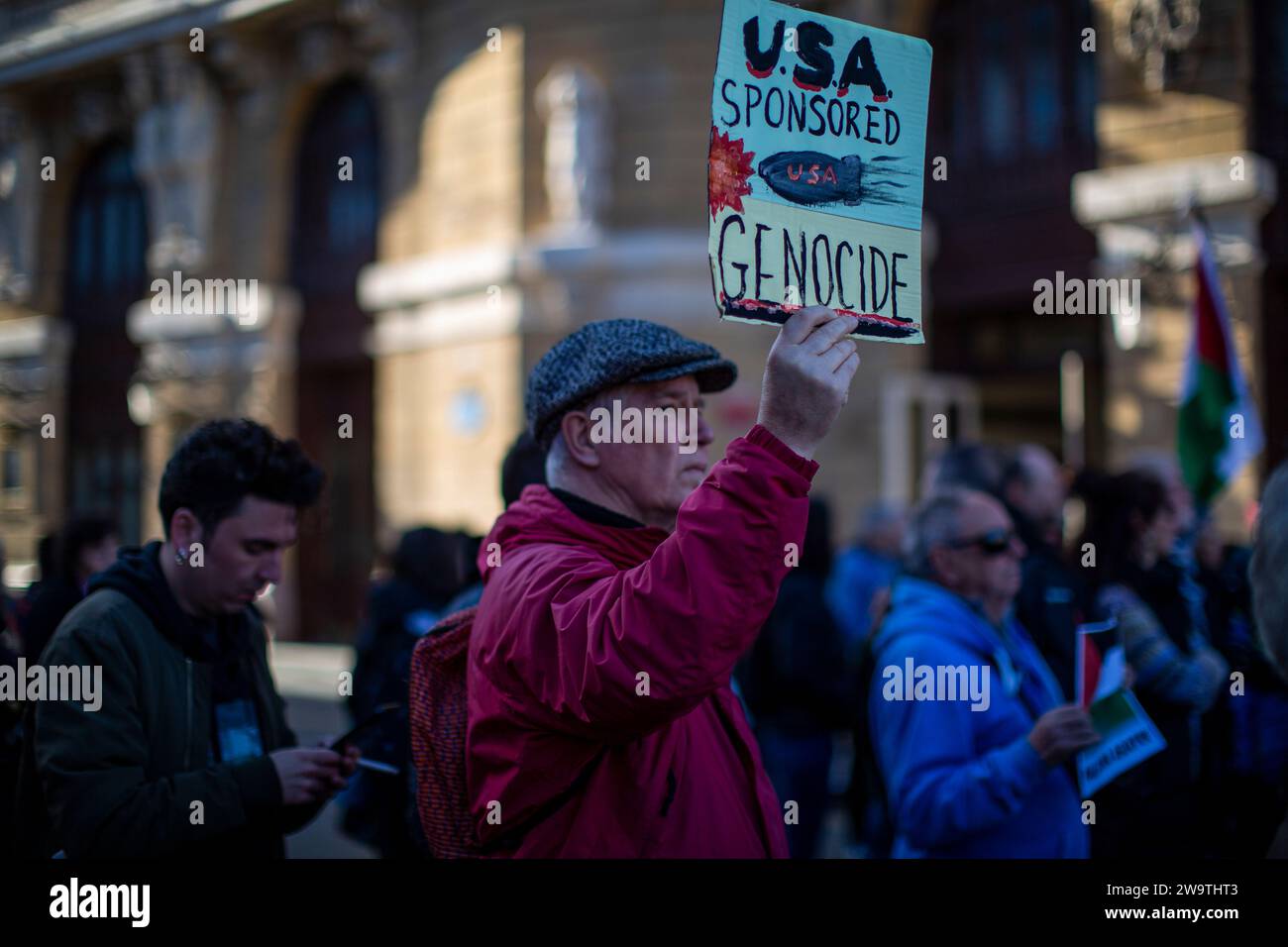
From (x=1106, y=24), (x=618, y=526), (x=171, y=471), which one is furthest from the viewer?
(x=1106, y=24)

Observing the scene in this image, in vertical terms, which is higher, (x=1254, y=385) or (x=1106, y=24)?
(x=1106, y=24)

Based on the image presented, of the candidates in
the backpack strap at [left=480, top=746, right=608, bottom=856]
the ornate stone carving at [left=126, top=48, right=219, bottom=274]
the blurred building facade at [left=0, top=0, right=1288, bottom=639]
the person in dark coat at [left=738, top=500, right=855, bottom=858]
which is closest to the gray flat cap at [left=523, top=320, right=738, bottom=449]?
the backpack strap at [left=480, top=746, right=608, bottom=856]

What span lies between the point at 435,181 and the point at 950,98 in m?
5.58

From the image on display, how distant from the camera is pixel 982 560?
10.5 feet

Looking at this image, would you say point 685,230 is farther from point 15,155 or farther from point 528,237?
point 15,155

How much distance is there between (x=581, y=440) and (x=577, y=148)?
1023 centimetres

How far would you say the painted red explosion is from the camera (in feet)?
5.76

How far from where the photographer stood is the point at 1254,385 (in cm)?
865

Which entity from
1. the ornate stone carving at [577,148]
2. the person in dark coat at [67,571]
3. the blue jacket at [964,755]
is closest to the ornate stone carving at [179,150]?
the ornate stone carving at [577,148]

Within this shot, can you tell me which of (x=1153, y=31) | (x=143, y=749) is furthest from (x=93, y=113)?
(x=143, y=749)

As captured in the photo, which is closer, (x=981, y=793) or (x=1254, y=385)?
(x=981, y=793)

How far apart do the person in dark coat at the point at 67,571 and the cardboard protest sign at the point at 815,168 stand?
277 cm

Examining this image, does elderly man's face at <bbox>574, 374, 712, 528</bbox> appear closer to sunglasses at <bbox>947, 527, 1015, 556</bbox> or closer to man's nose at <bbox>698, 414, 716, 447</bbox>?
man's nose at <bbox>698, 414, 716, 447</bbox>

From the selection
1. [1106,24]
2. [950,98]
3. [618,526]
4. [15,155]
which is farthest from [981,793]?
[15,155]
